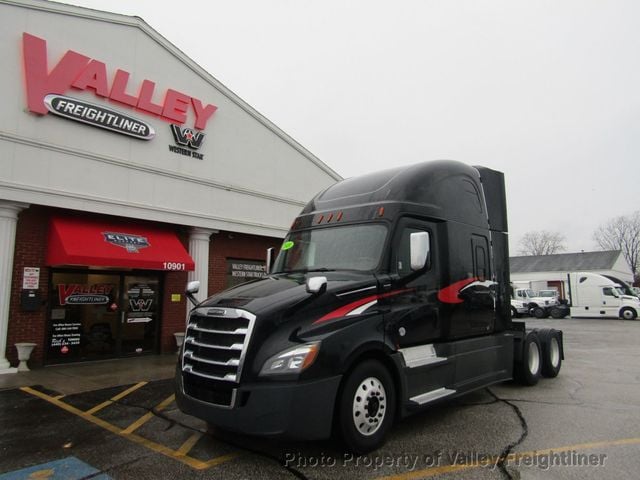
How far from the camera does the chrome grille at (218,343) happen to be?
403cm

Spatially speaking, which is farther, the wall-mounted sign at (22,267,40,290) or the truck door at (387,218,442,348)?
the wall-mounted sign at (22,267,40,290)

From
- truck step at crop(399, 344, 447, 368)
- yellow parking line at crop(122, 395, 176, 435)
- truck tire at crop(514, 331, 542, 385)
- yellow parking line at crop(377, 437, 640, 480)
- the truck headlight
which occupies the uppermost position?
the truck headlight

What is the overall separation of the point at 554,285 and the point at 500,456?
2129 inches

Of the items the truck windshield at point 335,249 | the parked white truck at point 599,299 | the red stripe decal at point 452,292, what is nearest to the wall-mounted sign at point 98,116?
the truck windshield at point 335,249

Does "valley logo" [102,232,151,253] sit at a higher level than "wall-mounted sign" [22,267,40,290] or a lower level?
higher

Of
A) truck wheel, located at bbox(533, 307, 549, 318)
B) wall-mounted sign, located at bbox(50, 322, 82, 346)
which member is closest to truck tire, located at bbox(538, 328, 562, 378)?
wall-mounted sign, located at bbox(50, 322, 82, 346)

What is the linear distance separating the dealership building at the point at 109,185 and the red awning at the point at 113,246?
0.04m

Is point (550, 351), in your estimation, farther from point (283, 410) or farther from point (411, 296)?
point (283, 410)

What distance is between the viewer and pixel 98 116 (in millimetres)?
10000

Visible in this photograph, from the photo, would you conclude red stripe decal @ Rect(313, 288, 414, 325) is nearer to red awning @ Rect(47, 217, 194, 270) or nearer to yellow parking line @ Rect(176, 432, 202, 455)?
yellow parking line @ Rect(176, 432, 202, 455)

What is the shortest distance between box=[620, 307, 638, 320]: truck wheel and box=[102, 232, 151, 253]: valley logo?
91.8ft

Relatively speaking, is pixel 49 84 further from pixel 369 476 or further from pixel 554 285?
pixel 554 285

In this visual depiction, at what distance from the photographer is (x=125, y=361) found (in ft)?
34.1

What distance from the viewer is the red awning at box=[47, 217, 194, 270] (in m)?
8.99
